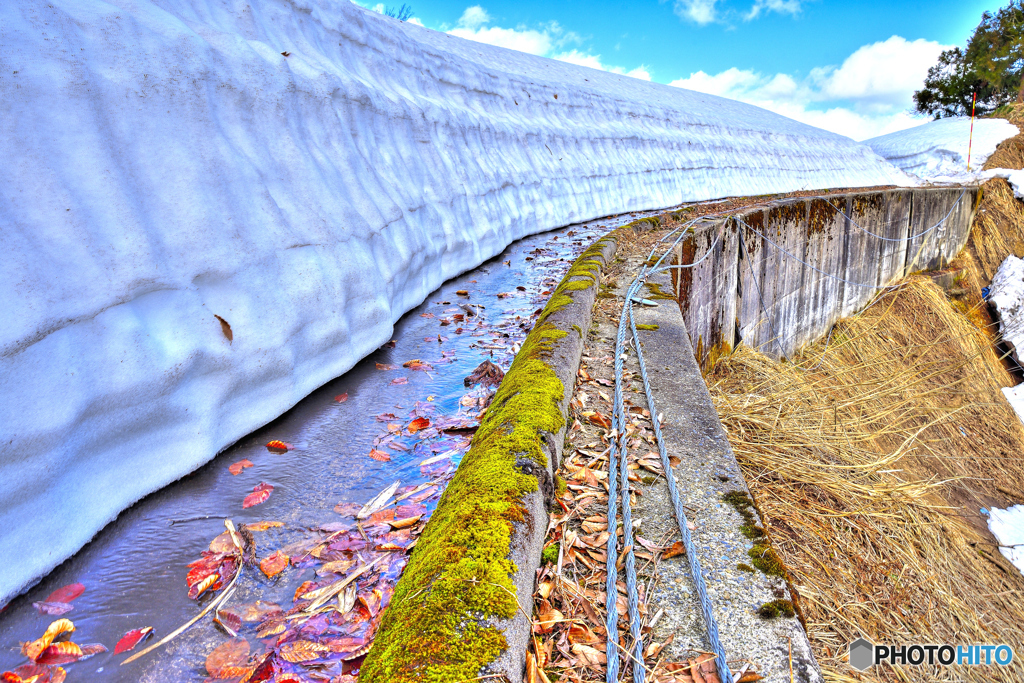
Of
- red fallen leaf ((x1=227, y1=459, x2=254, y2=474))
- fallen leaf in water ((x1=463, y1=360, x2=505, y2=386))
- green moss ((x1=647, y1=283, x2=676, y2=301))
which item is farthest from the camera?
green moss ((x1=647, y1=283, x2=676, y2=301))

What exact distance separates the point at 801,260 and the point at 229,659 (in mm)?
9671

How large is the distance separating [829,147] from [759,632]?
28978mm

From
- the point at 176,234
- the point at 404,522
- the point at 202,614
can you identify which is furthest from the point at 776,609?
the point at 176,234

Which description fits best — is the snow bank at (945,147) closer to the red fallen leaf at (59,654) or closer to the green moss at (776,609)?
the green moss at (776,609)

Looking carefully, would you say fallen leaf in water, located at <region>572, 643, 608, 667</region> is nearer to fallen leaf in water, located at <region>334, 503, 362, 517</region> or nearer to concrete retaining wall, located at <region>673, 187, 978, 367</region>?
fallen leaf in water, located at <region>334, 503, 362, 517</region>

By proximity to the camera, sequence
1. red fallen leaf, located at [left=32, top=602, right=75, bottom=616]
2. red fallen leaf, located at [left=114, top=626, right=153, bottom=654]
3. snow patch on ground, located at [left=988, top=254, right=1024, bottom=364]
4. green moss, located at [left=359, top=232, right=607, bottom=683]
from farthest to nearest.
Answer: snow patch on ground, located at [left=988, top=254, right=1024, bottom=364] → red fallen leaf, located at [left=32, top=602, right=75, bottom=616] → red fallen leaf, located at [left=114, top=626, right=153, bottom=654] → green moss, located at [left=359, top=232, right=607, bottom=683]

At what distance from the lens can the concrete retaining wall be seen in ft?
20.1

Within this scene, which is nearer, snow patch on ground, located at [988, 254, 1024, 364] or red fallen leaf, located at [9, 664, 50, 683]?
red fallen leaf, located at [9, 664, 50, 683]

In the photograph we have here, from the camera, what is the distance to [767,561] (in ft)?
5.46

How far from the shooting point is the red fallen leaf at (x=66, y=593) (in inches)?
65.6

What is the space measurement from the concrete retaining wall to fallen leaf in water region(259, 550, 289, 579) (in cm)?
388

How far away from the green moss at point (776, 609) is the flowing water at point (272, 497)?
1176mm

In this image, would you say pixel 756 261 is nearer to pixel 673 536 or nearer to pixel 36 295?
pixel 673 536

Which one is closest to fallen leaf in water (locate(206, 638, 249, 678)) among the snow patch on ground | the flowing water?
the flowing water
